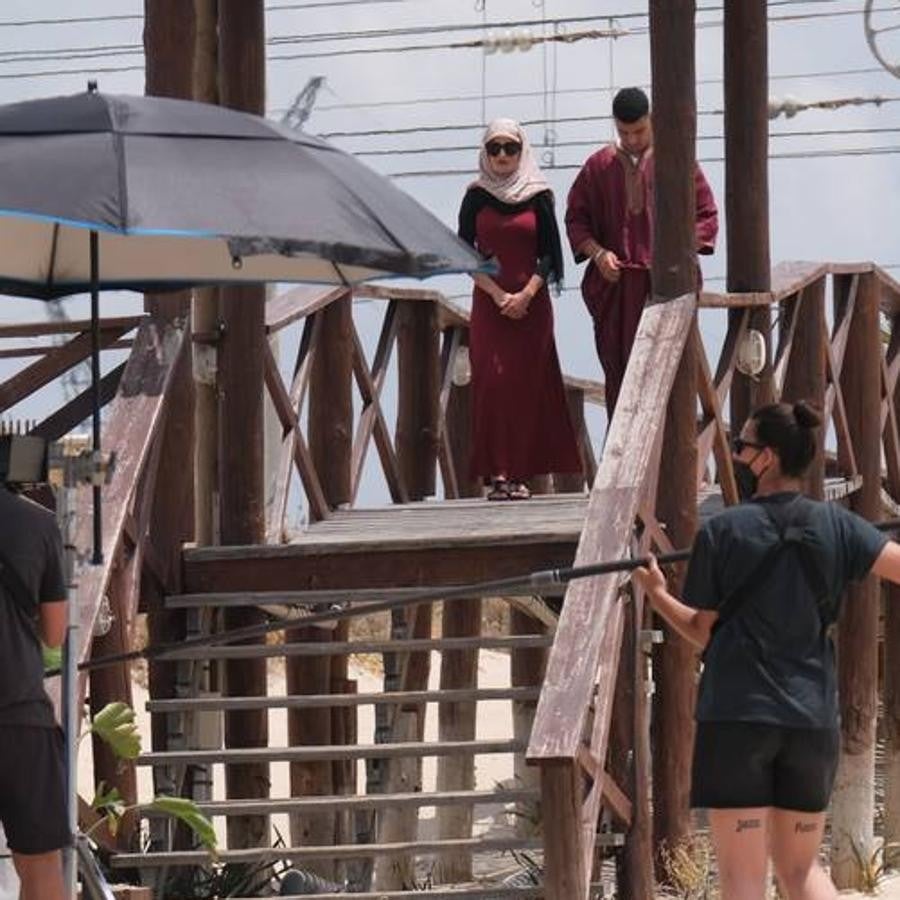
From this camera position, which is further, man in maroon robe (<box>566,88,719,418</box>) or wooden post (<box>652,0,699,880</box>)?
man in maroon robe (<box>566,88,719,418</box>)

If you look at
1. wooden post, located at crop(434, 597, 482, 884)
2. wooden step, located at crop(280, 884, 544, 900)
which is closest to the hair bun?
wooden step, located at crop(280, 884, 544, 900)

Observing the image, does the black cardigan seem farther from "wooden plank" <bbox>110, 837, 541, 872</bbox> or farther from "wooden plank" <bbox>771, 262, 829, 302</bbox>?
"wooden plank" <bbox>110, 837, 541, 872</bbox>

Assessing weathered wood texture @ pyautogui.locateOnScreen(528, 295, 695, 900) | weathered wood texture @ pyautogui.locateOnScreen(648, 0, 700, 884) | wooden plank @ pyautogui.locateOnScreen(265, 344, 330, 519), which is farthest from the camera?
wooden plank @ pyautogui.locateOnScreen(265, 344, 330, 519)

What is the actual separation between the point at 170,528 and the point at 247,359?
2.66ft

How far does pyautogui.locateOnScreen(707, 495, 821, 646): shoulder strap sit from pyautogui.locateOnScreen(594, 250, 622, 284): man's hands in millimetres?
4789

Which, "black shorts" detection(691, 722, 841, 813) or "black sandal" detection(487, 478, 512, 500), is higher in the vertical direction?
"black sandal" detection(487, 478, 512, 500)

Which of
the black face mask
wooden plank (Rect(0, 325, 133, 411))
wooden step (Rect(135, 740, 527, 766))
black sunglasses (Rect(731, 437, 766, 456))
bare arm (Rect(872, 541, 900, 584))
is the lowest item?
wooden step (Rect(135, 740, 527, 766))

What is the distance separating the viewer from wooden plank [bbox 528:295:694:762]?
31.4 feet

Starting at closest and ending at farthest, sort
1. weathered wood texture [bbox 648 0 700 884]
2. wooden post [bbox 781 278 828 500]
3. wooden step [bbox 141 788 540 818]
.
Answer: wooden step [bbox 141 788 540 818]
weathered wood texture [bbox 648 0 700 884]
wooden post [bbox 781 278 828 500]

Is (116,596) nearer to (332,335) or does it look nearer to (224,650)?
(224,650)

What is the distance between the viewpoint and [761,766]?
7.86 m

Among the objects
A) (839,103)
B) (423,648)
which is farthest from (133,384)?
(839,103)

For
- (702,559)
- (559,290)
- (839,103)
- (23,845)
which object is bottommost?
(23,845)

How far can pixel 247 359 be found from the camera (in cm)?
1206
